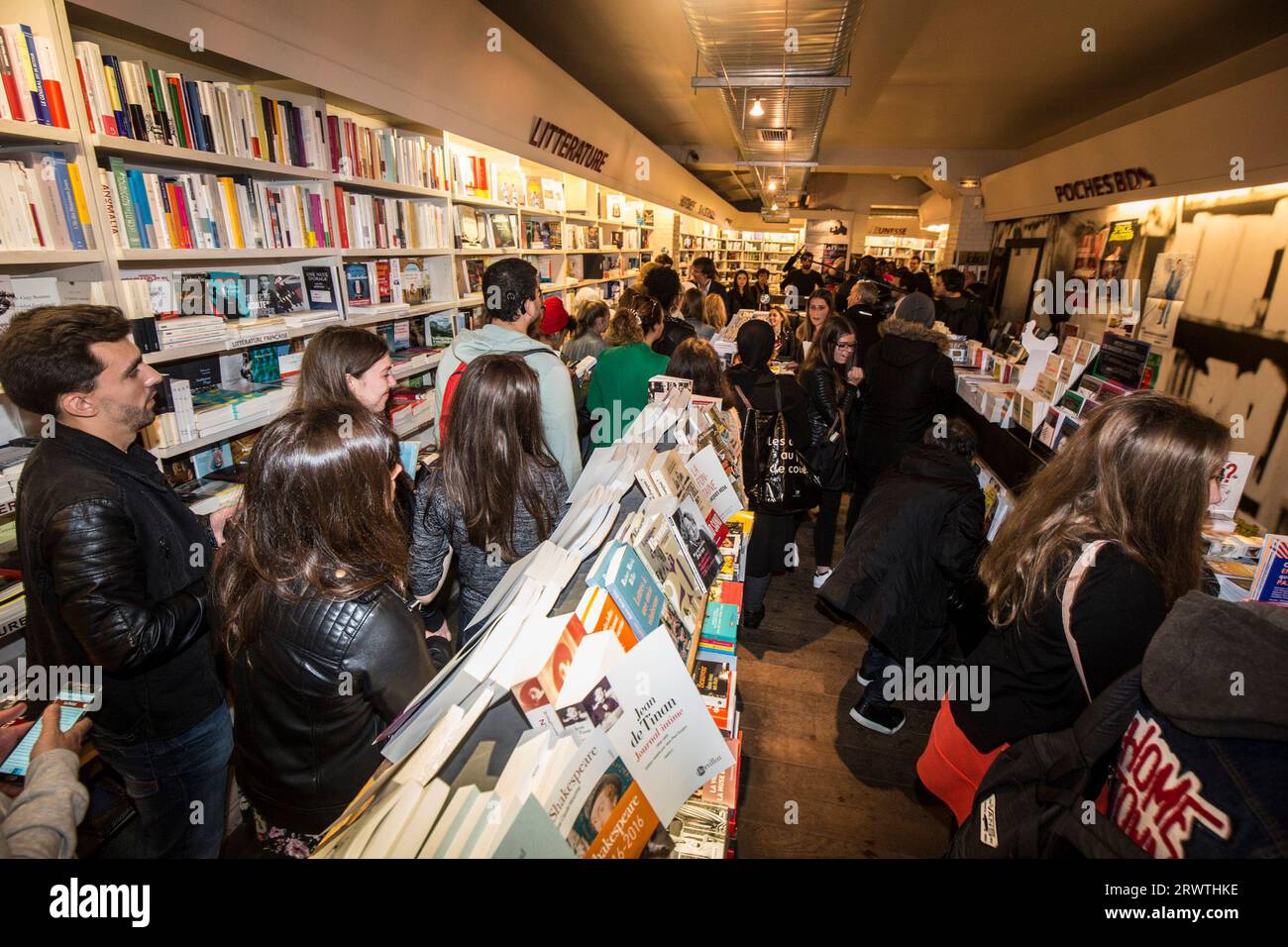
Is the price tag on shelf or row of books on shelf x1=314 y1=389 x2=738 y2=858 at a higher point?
the price tag on shelf

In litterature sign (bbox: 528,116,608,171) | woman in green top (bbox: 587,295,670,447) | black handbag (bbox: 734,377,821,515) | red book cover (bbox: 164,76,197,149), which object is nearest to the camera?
red book cover (bbox: 164,76,197,149)

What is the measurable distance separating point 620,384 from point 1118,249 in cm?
696

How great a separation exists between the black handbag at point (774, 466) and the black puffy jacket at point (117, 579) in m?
2.46

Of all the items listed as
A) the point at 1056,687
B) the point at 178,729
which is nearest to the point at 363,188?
the point at 178,729

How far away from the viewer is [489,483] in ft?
5.79

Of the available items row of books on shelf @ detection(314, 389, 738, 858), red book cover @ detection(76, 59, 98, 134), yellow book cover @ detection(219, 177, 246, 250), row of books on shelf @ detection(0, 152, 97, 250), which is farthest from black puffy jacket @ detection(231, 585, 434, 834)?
yellow book cover @ detection(219, 177, 246, 250)

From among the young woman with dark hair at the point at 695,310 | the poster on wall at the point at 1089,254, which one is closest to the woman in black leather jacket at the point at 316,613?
the young woman with dark hair at the point at 695,310

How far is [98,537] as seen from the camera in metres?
1.32

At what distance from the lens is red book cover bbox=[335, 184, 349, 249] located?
2879 millimetres

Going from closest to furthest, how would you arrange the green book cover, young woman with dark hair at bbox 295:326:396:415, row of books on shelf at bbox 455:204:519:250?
the green book cover
young woman with dark hair at bbox 295:326:396:415
row of books on shelf at bbox 455:204:519:250

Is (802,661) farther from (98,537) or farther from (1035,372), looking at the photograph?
(98,537)

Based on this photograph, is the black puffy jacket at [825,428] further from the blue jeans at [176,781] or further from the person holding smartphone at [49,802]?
the person holding smartphone at [49,802]

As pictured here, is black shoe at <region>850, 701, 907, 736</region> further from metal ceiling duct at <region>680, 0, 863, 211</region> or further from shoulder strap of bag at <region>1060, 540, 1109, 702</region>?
metal ceiling duct at <region>680, 0, 863, 211</region>

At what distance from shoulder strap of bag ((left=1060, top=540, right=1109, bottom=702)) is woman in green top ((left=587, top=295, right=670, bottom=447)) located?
2.25 meters
